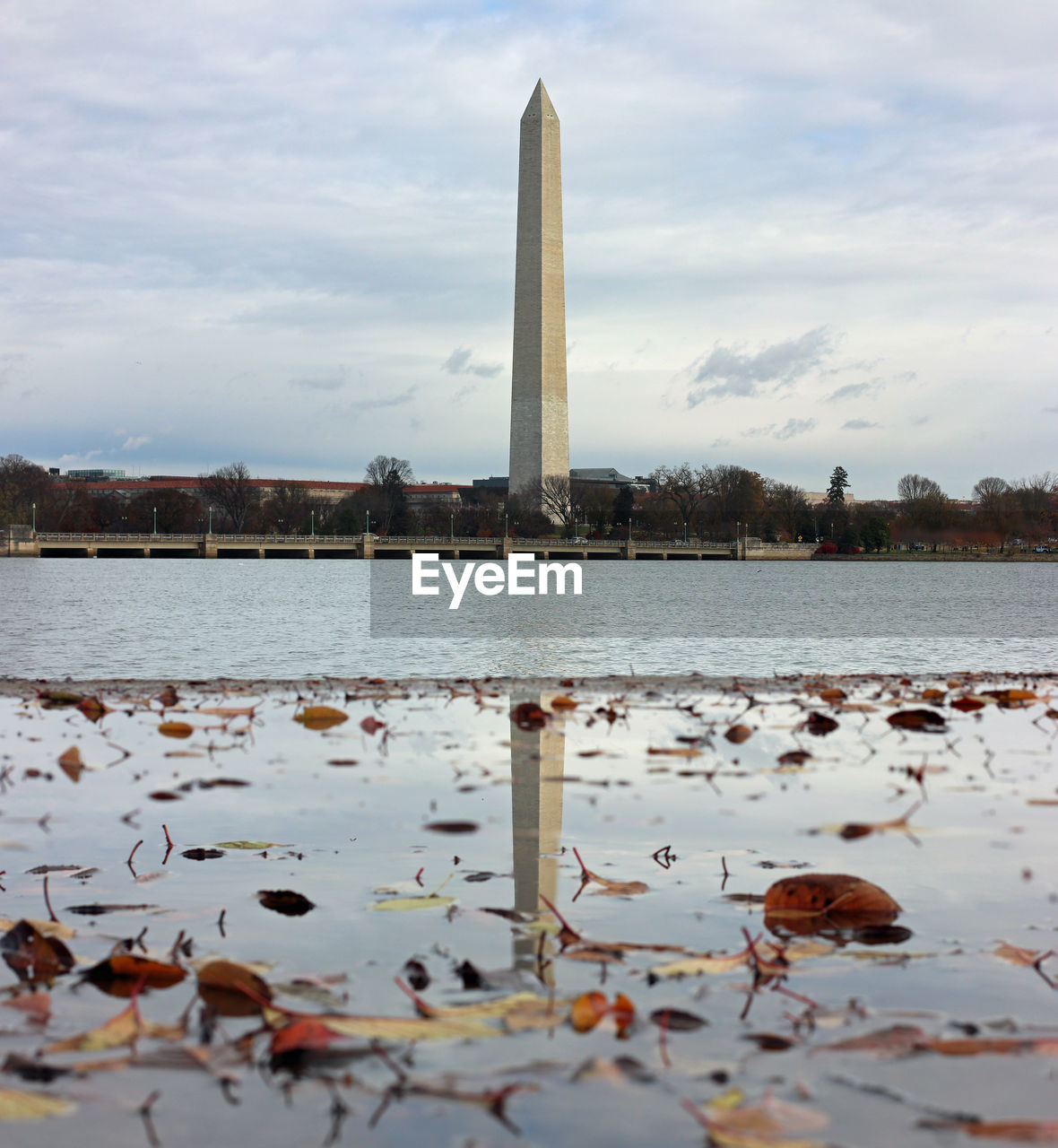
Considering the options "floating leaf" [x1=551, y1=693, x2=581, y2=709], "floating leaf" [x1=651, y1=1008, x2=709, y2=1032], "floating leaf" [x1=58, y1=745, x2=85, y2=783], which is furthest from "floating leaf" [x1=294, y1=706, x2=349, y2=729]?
"floating leaf" [x1=651, y1=1008, x2=709, y2=1032]

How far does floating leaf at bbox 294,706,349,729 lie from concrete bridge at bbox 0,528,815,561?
101 meters

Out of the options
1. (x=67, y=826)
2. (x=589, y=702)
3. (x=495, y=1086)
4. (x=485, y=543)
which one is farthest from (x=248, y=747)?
(x=485, y=543)

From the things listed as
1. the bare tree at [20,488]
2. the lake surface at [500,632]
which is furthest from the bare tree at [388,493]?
the lake surface at [500,632]

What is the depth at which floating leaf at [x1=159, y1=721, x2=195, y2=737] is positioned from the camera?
717cm

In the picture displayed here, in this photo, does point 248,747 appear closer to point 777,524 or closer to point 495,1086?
point 495,1086

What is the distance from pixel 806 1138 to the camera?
1.89 meters

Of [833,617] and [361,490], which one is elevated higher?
[361,490]

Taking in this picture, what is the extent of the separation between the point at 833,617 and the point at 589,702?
96.5 feet

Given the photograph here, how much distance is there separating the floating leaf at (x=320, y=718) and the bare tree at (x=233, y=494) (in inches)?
4834

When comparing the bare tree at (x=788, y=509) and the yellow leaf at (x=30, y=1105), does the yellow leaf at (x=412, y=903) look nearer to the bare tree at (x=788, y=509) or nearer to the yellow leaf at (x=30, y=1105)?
the yellow leaf at (x=30, y=1105)

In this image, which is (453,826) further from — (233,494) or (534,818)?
(233,494)

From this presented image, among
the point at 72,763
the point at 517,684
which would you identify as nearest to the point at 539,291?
the point at 517,684

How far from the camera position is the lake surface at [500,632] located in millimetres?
16734

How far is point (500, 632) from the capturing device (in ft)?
90.4
